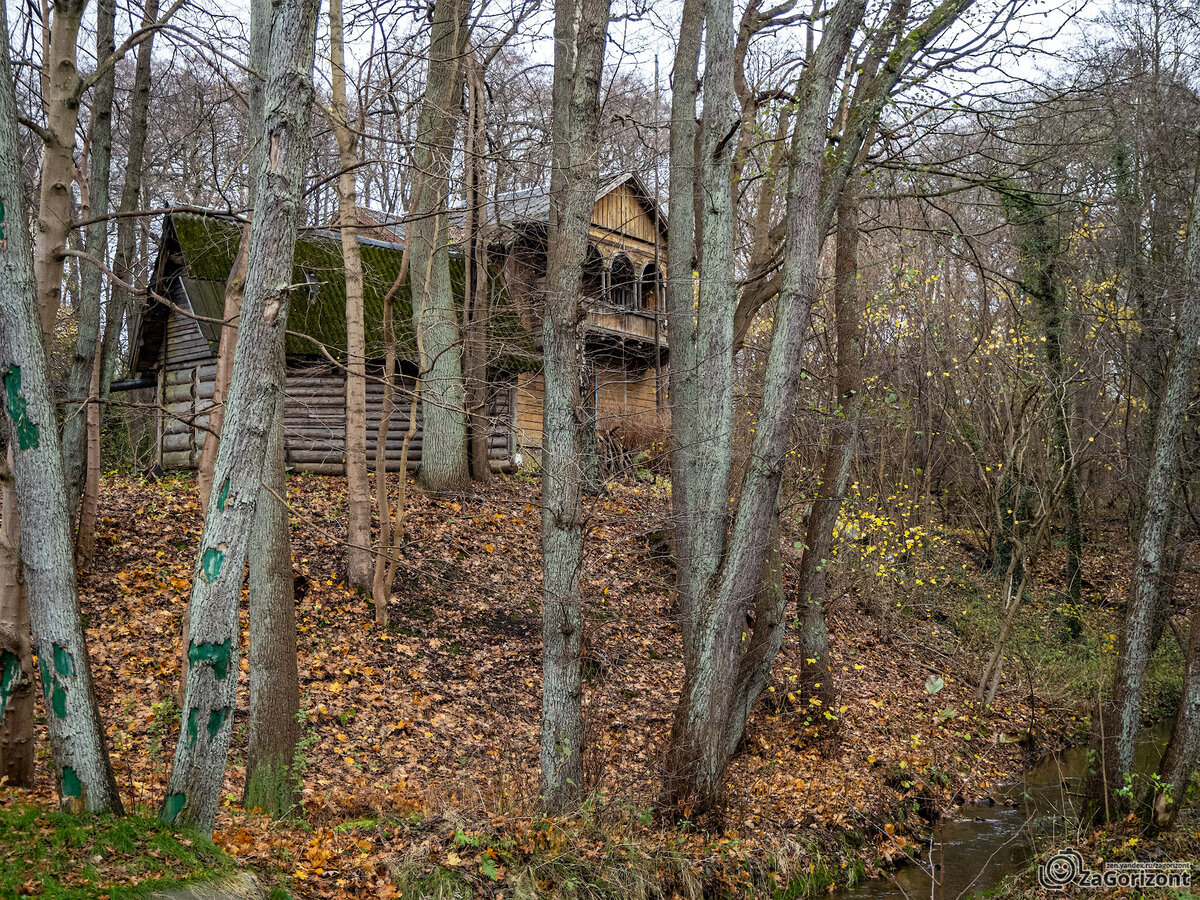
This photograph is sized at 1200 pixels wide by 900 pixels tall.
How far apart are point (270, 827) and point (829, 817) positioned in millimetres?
5389

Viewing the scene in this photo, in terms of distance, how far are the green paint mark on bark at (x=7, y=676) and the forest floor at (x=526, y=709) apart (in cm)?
73

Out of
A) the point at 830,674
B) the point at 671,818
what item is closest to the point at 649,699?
the point at 830,674

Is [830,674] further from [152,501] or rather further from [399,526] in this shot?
[152,501]

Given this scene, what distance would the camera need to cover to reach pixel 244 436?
4.71m

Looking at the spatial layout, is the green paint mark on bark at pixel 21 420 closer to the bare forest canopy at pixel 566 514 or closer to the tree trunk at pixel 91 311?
the bare forest canopy at pixel 566 514

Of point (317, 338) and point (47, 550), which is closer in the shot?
point (47, 550)

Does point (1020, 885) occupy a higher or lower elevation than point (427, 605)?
lower

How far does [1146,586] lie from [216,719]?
8.44m

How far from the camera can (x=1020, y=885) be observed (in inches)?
294

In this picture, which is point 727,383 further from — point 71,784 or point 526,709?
point 71,784

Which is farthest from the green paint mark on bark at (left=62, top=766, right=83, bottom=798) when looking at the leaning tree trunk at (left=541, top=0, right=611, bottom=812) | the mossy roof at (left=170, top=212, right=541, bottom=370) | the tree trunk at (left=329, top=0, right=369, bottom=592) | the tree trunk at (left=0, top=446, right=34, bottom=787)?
the mossy roof at (left=170, top=212, right=541, bottom=370)

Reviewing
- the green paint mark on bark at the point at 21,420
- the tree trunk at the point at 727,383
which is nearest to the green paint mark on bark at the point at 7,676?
the green paint mark on bark at the point at 21,420

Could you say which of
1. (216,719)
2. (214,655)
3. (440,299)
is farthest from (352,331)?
(216,719)

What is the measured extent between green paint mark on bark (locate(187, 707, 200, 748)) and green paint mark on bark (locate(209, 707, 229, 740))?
0.08 meters
